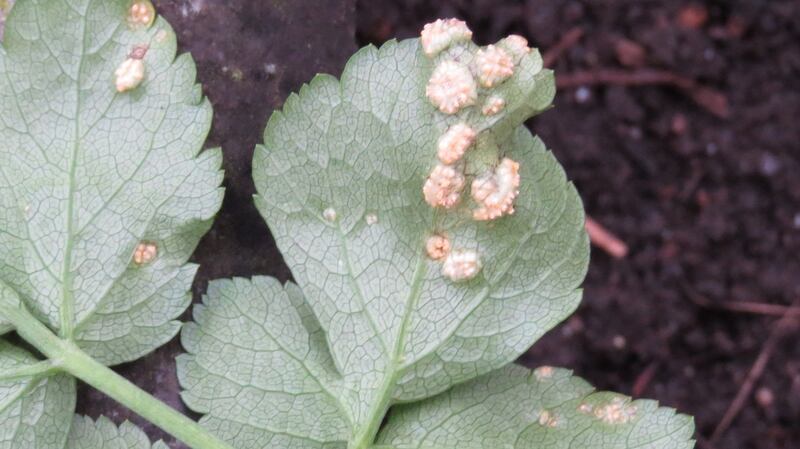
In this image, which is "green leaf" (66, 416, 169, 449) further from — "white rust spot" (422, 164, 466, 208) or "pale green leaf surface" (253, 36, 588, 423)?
"white rust spot" (422, 164, 466, 208)

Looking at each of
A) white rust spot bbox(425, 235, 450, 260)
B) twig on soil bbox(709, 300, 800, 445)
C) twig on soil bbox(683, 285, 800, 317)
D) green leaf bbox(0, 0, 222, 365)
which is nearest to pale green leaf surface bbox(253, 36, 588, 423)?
white rust spot bbox(425, 235, 450, 260)

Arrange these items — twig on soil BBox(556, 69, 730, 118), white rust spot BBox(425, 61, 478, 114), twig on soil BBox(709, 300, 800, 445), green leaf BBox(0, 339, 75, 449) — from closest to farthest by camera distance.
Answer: white rust spot BBox(425, 61, 478, 114)
green leaf BBox(0, 339, 75, 449)
twig on soil BBox(709, 300, 800, 445)
twig on soil BBox(556, 69, 730, 118)

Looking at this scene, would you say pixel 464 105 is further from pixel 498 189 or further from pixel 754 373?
pixel 754 373

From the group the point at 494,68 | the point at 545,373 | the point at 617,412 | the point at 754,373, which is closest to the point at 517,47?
the point at 494,68

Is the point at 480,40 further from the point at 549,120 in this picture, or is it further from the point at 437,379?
the point at 437,379

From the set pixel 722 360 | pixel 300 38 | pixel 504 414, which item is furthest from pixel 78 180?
pixel 722 360
